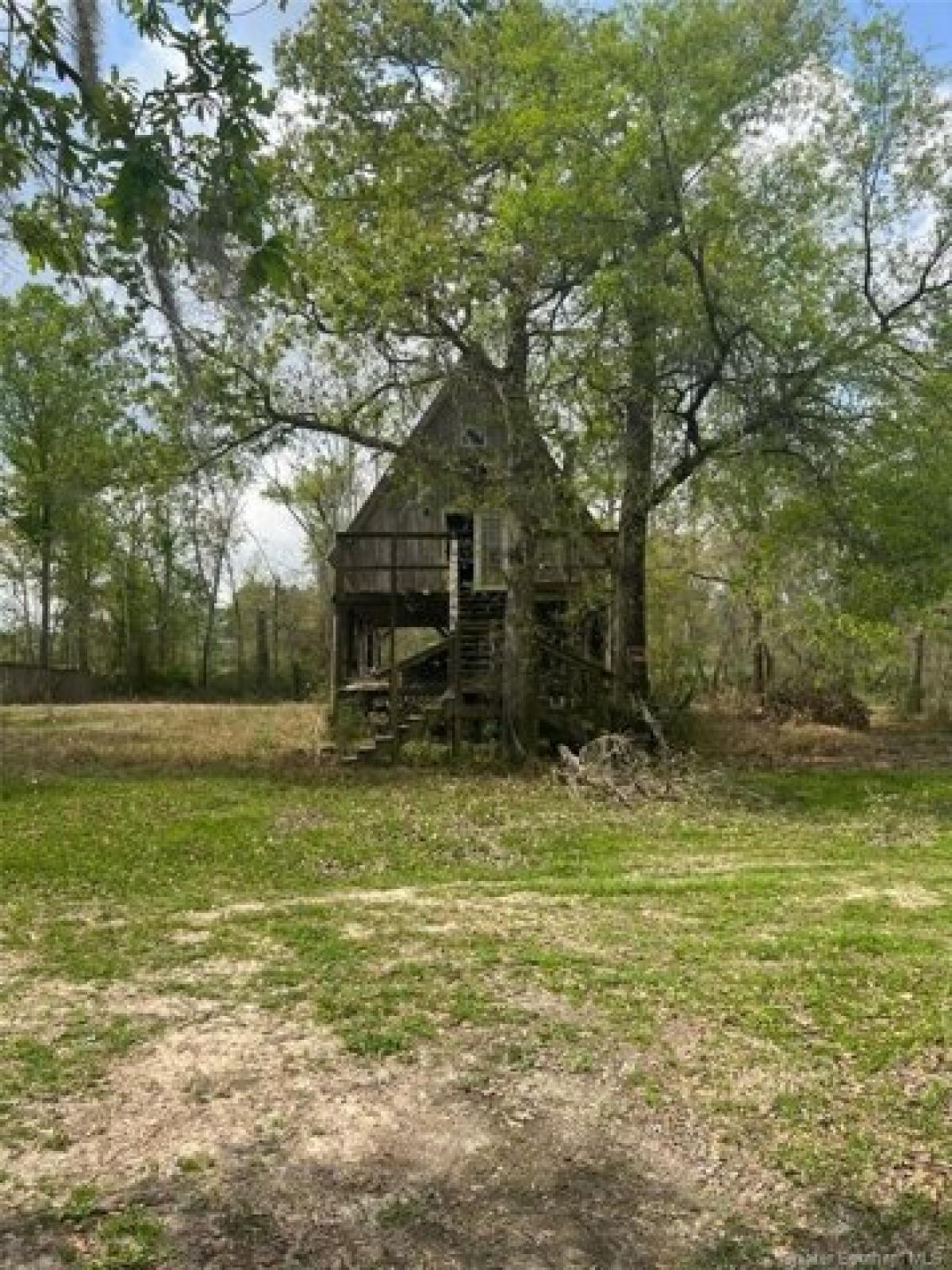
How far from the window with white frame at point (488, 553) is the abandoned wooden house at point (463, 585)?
3 cm

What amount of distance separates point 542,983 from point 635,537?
13.4 m

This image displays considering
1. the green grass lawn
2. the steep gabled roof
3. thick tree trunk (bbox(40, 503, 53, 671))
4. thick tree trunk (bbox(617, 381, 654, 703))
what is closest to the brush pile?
the green grass lawn

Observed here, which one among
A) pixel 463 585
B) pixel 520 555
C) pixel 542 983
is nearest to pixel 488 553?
pixel 463 585

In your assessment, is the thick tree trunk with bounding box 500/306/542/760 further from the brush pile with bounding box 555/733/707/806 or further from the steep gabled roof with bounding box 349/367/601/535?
the brush pile with bounding box 555/733/707/806

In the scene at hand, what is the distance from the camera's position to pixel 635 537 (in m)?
18.8

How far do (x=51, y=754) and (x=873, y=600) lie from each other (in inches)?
486

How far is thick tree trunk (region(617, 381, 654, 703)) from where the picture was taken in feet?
56.2

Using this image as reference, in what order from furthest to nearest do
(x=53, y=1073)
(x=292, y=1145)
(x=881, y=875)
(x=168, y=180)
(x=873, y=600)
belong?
(x=873, y=600) → (x=881, y=875) → (x=53, y=1073) → (x=292, y=1145) → (x=168, y=180)

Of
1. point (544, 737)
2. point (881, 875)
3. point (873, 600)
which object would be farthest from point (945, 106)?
point (881, 875)

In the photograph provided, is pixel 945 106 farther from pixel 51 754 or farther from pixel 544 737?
pixel 51 754

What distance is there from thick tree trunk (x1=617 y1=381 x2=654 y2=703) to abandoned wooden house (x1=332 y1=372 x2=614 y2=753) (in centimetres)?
33

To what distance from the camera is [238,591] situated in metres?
53.8

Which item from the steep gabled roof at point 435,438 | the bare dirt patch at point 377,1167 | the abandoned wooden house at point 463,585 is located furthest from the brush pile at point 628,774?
the bare dirt patch at point 377,1167

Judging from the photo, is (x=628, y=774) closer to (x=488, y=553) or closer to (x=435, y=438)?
(x=435, y=438)
